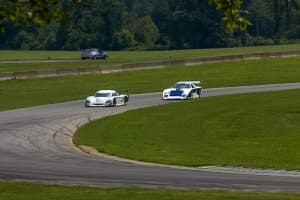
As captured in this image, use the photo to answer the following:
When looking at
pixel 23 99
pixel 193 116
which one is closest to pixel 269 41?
pixel 23 99

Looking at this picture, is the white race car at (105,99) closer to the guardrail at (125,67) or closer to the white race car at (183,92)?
the white race car at (183,92)

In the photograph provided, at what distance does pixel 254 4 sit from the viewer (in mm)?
→ 166250

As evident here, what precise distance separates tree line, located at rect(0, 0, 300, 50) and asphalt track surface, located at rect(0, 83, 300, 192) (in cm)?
9982

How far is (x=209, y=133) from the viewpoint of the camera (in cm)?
3722

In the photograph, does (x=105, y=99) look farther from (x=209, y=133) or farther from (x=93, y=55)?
(x=93, y=55)

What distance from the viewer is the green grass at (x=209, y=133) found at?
2869 centimetres

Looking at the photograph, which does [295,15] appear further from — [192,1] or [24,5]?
[24,5]

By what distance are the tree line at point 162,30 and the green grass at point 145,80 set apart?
57.3 meters

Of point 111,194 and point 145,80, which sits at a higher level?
point 111,194

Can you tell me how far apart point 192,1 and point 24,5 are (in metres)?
149

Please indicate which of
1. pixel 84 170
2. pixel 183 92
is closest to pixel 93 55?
pixel 183 92

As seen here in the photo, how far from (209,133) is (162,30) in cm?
12069

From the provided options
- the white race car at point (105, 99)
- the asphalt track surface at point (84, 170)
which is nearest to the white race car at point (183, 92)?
the white race car at point (105, 99)

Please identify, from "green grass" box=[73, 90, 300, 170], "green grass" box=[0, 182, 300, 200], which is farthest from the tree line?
"green grass" box=[0, 182, 300, 200]
